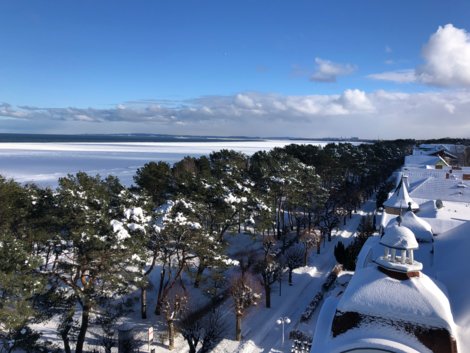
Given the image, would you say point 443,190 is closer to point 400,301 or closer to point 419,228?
point 419,228

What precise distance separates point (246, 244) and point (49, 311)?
22929 mm

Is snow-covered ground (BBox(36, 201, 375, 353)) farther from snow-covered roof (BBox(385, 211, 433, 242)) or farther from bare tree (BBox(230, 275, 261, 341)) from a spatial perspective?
snow-covered roof (BBox(385, 211, 433, 242))

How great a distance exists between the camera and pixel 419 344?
10203 millimetres

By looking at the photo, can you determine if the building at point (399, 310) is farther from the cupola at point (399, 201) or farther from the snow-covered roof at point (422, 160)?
the snow-covered roof at point (422, 160)

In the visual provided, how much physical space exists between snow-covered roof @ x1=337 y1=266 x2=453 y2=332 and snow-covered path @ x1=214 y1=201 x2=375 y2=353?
8593 millimetres

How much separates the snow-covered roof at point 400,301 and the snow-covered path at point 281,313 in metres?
8.59

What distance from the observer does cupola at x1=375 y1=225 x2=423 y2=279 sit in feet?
37.2

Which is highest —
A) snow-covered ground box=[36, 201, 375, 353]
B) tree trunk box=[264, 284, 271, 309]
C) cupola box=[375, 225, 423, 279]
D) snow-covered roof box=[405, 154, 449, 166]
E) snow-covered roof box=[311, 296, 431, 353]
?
snow-covered roof box=[405, 154, 449, 166]

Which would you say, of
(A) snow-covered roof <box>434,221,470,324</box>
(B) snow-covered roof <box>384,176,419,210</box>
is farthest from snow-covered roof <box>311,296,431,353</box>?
(B) snow-covered roof <box>384,176,419,210</box>

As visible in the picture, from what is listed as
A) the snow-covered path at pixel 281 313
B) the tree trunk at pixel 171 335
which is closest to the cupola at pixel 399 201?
the snow-covered path at pixel 281 313

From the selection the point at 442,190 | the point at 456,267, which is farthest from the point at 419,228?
the point at 442,190

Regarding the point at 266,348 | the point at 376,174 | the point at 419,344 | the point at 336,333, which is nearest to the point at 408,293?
the point at 419,344

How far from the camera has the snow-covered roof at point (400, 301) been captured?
1032 cm

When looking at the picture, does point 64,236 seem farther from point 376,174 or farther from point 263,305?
point 376,174
